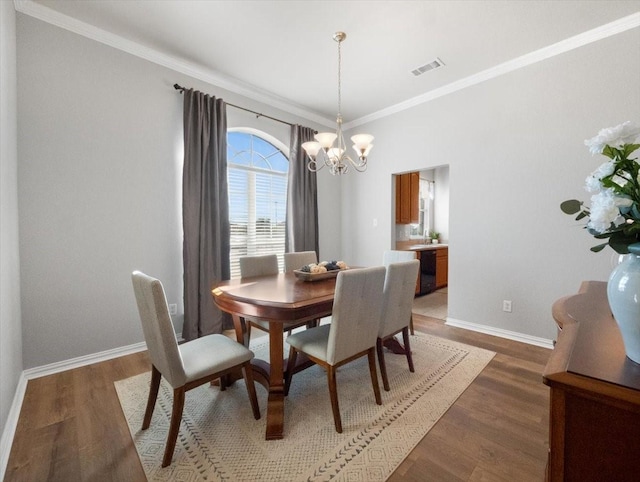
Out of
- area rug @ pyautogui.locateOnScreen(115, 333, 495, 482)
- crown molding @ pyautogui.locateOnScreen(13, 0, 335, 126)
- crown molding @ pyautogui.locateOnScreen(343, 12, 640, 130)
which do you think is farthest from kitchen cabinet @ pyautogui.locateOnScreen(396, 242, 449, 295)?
crown molding @ pyautogui.locateOnScreen(13, 0, 335, 126)

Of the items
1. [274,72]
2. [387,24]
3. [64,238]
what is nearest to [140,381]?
[64,238]

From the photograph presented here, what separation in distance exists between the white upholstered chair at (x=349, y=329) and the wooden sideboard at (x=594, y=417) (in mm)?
977

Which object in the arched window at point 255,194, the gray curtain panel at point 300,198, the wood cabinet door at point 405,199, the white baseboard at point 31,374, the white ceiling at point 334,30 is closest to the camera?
the white baseboard at point 31,374

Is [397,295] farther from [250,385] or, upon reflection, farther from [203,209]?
[203,209]

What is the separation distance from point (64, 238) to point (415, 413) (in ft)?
9.90

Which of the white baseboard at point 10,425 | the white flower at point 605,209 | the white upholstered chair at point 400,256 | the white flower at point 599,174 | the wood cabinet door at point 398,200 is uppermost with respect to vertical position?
the wood cabinet door at point 398,200

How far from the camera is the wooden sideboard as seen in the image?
619 mm

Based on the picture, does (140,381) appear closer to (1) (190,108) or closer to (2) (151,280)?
(2) (151,280)

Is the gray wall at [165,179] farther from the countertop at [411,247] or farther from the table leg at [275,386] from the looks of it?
the table leg at [275,386]

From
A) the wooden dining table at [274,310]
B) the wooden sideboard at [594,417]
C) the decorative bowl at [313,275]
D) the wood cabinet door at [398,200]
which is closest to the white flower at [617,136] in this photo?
the wooden sideboard at [594,417]

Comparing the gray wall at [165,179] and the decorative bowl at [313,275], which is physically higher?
the gray wall at [165,179]

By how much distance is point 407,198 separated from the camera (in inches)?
200

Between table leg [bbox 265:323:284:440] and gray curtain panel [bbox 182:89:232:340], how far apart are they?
143cm

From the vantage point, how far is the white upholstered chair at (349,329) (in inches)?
63.7
